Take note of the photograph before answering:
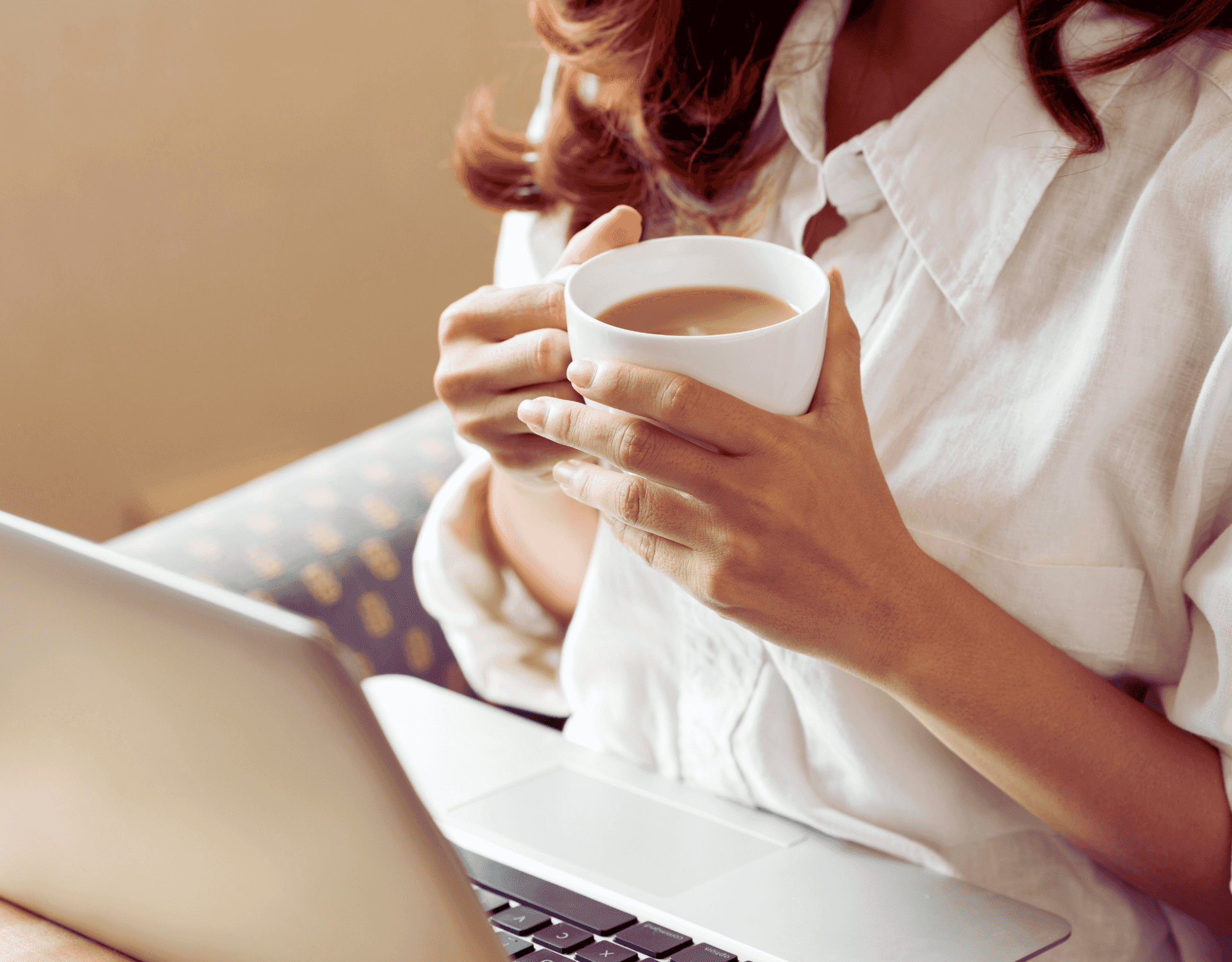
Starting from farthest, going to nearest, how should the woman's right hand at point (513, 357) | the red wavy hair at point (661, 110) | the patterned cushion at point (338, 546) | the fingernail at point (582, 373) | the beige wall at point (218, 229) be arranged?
the beige wall at point (218, 229), the patterned cushion at point (338, 546), the red wavy hair at point (661, 110), the woman's right hand at point (513, 357), the fingernail at point (582, 373)

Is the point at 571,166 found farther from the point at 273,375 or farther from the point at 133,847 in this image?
the point at 273,375

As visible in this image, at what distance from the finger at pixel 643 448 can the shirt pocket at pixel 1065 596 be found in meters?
0.22

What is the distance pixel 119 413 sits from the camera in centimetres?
160

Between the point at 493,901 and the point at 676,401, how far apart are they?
1.10 feet

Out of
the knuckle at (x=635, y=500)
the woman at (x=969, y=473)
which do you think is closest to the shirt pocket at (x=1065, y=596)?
the woman at (x=969, y=473)

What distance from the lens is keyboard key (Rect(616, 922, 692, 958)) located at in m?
0.58

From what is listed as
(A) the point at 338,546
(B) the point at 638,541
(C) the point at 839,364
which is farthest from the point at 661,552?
(A) the point at 338,546

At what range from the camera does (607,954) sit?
0.57 meters

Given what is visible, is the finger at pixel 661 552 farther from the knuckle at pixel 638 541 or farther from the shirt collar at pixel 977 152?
the shirt collar at pixel 977 152

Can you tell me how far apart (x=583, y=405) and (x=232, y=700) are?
0.19 meters

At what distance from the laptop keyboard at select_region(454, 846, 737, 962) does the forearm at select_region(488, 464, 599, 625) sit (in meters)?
0.31

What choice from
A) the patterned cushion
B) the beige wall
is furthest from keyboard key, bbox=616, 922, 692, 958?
the beige wall

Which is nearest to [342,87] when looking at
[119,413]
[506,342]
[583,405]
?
[119,413]

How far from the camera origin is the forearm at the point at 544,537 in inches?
35.2
